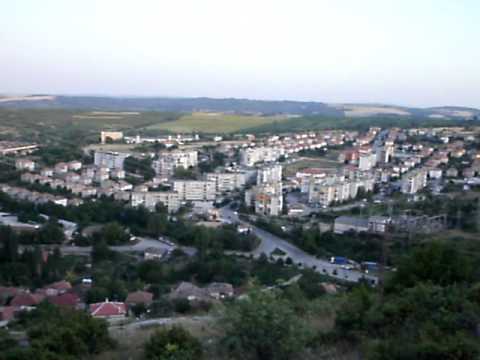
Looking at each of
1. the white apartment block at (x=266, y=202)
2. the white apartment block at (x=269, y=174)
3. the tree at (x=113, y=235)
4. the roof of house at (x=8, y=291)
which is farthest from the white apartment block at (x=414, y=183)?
the roof of house at (x=8, y=291)

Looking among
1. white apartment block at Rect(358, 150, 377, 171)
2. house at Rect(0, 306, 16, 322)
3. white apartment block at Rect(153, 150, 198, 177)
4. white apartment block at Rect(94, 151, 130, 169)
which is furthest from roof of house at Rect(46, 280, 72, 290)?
white apartment block at Rect(358, 150, 377, 171)

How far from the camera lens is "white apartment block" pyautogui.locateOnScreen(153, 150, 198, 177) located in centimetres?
2039

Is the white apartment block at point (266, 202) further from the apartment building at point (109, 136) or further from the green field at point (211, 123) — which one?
the green field at point (211, 123)

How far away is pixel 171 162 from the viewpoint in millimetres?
20562

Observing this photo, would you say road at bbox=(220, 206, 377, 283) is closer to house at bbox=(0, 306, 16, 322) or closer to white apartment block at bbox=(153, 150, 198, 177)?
house at bbox=(0, 306, 16, 322)

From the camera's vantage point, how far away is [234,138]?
28.4 metres

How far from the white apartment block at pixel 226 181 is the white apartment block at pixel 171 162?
190 cm

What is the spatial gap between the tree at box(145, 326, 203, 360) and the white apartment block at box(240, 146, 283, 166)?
1971 cm

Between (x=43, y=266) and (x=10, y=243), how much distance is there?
41.6 inches

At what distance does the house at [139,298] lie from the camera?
705cm

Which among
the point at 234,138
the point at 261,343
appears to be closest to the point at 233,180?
the point at 234,138

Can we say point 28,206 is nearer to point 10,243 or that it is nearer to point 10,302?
point 10,243

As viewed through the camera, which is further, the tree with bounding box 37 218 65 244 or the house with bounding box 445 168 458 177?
the house with bounding box 445 168 458 177

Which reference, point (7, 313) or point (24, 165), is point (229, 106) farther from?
point (7, 313)
